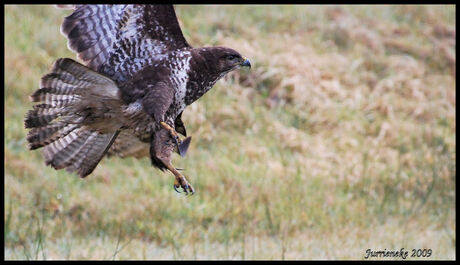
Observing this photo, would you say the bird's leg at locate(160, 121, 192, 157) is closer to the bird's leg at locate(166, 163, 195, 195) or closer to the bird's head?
the bird's leg at locate(166, 163, 195, 195)

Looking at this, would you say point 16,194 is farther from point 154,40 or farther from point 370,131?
point 370,131

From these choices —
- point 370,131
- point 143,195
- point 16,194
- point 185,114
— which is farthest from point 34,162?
point 370,131

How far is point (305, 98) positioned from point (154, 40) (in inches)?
214

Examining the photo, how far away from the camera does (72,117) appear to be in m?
4.86

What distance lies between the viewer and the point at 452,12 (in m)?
14.0

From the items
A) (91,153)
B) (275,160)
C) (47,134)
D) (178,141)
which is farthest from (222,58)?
(275,160)

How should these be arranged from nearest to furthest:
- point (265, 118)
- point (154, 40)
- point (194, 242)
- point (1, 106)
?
point (154, 40)
point (194, 242)
point (1, 106)
point (265, 118)

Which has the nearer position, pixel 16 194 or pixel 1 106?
pixel 16 194

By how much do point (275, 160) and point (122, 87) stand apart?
15.2ft

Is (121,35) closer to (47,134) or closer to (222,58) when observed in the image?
(222,58)

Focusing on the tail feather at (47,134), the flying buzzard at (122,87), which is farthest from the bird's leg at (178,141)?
the tail feather at (47,134)

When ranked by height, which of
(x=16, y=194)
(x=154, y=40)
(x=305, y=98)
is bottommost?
(x=305, y=98)

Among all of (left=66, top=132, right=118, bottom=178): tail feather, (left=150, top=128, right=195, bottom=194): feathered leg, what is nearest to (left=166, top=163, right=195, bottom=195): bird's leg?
(left=150, top=128, right=195, bottom=194): feathered leg

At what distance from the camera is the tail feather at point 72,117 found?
4605 millimetres
